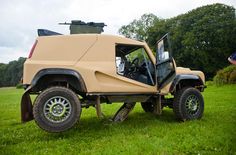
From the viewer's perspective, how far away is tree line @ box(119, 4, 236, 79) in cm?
4838

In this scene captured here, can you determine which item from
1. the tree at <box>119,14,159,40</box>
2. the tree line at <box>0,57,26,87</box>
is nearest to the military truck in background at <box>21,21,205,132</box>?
the tree at <box>119,14,159,40</box>

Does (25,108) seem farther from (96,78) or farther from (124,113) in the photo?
(124,113)

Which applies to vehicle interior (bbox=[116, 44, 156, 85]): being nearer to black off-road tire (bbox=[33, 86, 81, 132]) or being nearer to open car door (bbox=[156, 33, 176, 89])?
open car door (bbox=[156, 33, 176, 89])

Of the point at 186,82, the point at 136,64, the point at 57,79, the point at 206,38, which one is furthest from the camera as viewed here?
the point at 206,38

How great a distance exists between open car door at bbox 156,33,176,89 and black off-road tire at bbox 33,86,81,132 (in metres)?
2.47

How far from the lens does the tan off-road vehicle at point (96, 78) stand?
705 cm

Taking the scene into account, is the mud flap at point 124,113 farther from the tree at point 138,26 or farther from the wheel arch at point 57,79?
the tree at point 138,26

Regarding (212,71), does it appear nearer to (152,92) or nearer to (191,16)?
(191,16)

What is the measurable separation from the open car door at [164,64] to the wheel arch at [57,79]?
2.16 metres

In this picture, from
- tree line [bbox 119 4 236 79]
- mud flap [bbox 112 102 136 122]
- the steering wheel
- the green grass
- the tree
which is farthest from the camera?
the tree

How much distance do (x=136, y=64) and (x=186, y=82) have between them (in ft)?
5.27

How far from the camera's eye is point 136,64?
29.7 feet

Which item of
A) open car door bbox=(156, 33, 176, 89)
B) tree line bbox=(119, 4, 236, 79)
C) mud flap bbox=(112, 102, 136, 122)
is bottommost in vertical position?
mud flap bbox=(112, 102, 136, 122)

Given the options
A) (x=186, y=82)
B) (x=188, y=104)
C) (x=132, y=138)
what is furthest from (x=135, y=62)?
(x=132, y=138)
